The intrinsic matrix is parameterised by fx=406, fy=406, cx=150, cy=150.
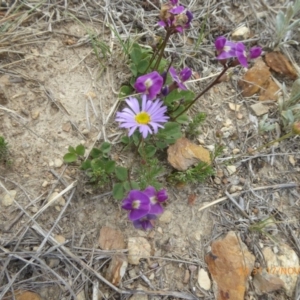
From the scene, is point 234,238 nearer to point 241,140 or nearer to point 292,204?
point 292,204

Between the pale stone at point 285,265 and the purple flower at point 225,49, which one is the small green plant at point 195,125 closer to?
the purple flower at point 225,49

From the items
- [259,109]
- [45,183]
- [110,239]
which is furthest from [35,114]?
[259,109]

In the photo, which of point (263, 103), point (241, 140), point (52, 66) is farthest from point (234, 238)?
point (52, 66)

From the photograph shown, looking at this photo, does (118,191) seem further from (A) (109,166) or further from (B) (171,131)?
(B) (171,131)

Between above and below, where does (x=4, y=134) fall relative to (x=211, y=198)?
above

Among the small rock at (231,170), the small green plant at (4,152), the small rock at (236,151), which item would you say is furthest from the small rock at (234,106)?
the small green plant at (4,152)

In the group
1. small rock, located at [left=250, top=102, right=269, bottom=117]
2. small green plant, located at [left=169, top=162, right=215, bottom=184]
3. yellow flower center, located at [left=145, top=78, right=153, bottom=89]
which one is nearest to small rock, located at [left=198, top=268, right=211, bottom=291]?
small green plant, located at [left=169, top=162, right=215, bottom=184]
